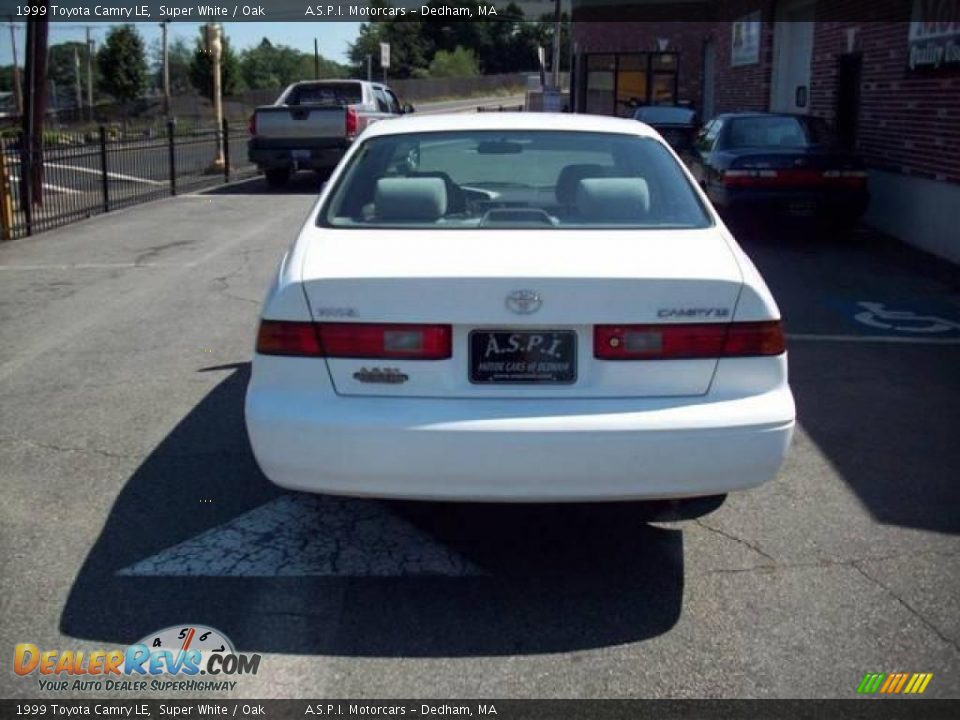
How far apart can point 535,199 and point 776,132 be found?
8307 mm

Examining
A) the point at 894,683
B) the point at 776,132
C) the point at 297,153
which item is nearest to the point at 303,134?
the point at 297,153

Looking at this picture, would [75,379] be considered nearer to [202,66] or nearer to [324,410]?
[324,410]

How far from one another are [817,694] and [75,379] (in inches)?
200

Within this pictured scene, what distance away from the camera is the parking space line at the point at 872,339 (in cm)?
783

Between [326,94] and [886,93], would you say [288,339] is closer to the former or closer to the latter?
[886,93]

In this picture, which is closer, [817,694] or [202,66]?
[817,694]

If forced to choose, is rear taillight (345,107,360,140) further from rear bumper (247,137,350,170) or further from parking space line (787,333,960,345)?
parking space line (787,333,960,345)

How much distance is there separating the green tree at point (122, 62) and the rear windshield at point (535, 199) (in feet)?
215

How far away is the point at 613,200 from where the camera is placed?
4.50 m

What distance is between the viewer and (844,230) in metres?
13.4

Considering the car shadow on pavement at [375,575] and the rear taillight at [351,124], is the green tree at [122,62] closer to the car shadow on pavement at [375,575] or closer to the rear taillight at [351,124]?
the rear taillight at [351,124]

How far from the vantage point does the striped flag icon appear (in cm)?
332

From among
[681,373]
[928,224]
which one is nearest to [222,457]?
[681,373]

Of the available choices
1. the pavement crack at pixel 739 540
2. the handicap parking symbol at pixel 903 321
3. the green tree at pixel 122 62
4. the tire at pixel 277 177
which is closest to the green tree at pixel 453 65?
the green tree at pixel 122 62
